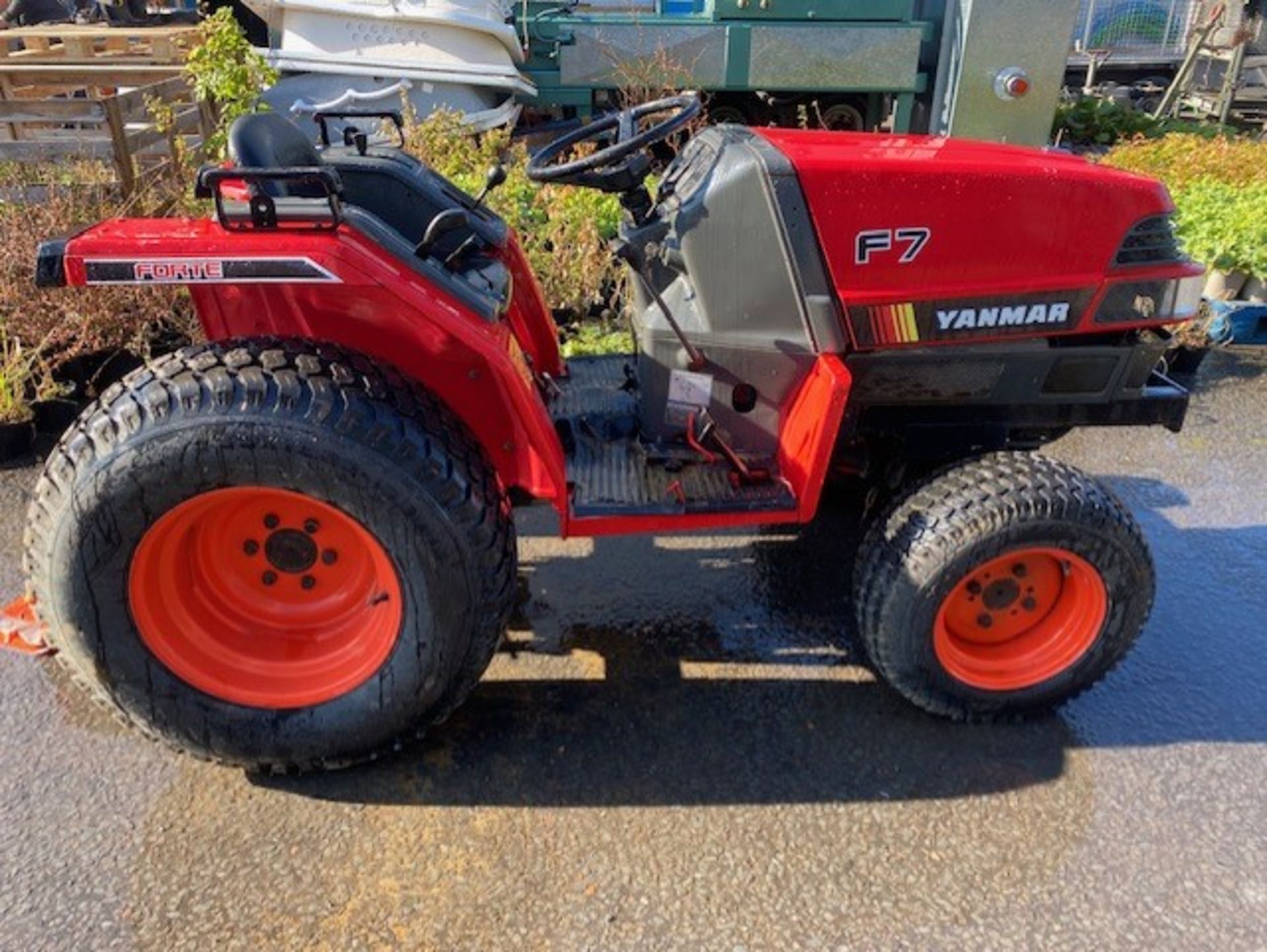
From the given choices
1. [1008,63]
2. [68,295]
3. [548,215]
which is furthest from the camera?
[1008,63]

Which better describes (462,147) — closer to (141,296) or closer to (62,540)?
(141,296)

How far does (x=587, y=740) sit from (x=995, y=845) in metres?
0.93

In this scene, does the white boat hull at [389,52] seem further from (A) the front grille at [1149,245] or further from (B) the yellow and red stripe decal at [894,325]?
(A) the front grille at [1149,245]

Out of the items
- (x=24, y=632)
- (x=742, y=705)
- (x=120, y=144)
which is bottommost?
(x=742, y=705)

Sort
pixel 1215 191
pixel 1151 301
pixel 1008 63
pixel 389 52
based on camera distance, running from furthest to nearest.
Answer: pixel 389 52
pixel 1008 63
pixel 1215 191
pixel 1151 301

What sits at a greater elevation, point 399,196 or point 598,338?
point 399,196

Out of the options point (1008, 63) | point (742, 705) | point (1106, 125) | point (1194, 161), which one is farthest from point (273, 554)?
point (1106, 125)

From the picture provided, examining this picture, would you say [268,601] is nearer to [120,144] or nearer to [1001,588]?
[1001,588]

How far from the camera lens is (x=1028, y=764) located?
2346 mm

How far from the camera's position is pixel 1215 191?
5.50 metres

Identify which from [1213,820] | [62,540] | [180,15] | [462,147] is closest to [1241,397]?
[1213,820]

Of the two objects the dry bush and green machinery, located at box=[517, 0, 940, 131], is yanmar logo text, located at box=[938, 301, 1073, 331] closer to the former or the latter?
the dry bush

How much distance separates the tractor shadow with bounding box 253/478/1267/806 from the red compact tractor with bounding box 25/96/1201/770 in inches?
5.7

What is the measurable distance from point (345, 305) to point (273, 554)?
22.9 inches
